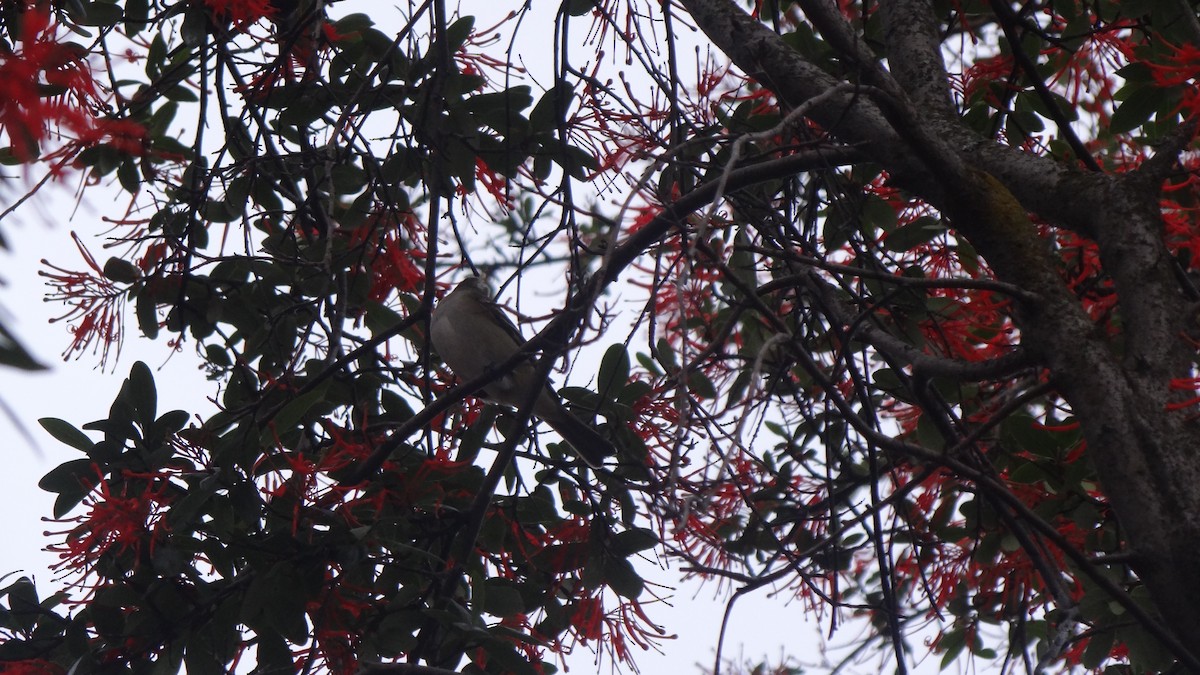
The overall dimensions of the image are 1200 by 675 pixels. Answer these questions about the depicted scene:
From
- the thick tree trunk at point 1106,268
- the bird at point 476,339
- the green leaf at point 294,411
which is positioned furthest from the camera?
the bird at point 476,339

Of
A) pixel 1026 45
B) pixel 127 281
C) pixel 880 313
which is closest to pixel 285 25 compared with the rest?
pixel 127 281

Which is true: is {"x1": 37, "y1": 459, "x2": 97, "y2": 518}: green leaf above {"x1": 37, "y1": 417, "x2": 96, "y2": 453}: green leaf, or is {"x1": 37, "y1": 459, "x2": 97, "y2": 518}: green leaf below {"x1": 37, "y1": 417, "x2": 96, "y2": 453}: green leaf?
below

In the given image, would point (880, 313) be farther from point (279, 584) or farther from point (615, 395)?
point (279, 584)

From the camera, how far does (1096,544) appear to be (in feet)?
11.2

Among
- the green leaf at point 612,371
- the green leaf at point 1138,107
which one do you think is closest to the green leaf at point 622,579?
the green leaf at point 612,371

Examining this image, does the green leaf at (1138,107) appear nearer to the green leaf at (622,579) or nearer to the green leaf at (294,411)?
the green leaf at (622,579)

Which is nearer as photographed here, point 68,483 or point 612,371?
point 68,483

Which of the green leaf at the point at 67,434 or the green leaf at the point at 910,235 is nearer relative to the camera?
the green leaf at the point at 67,434

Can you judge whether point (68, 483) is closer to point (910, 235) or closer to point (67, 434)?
point (67, 434)

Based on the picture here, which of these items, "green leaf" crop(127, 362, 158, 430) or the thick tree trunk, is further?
"green leaf" crop(127, 362, 158, 430)

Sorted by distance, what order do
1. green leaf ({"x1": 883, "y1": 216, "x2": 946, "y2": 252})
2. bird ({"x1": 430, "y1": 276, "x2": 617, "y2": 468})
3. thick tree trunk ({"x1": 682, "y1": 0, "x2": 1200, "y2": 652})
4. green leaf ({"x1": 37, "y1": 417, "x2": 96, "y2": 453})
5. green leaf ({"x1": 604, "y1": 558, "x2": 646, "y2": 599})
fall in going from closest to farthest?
thick tree trunk ({"x1": 682, "y1": 0, "x2": 1200, "y2": 652}) → green leaf ({"x1": 37, "y1": 417, "x2": 96, "y2": 453}) → green leaf ({"x1": 604, "y1": 558, "x2": 646, "y2": 599}) → green leaf ({"x1": 883, "y1": 216, "x2": 946, "y2": 252}) → bird ({"x1": 430, "y1": 276, "x2": 617, "y2": 468})

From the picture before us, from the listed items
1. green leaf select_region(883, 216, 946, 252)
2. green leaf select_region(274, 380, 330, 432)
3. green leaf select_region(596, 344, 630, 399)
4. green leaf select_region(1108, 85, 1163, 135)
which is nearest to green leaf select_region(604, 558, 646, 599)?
green leaf select_region(596, 344, 630, 399)

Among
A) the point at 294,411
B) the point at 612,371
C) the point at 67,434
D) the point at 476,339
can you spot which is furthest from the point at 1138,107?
the point at 476,339

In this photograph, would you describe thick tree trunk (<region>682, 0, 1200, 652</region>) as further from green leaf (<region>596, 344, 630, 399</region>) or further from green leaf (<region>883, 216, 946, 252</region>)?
green leaf (<region>596, 344, 630, 399</region>)
